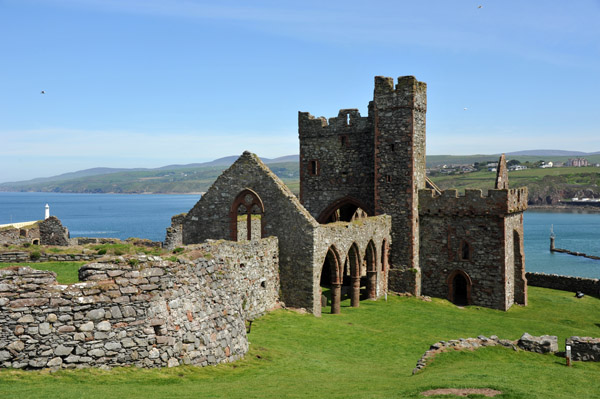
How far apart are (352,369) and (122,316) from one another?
273 inches

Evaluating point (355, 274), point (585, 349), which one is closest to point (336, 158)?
point (355, 274)

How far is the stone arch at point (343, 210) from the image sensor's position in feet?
111

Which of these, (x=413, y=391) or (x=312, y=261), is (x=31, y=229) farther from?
(x=413, y=391)

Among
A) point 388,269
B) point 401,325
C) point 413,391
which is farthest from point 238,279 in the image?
point 388,269

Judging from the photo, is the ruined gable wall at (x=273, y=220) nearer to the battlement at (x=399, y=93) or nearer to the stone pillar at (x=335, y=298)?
the stone pillar at (x=335, y=298)

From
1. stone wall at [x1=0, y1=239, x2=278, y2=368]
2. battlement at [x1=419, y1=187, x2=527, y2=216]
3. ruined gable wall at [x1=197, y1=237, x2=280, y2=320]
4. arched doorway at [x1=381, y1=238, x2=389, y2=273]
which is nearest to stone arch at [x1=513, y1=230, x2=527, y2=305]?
battlement at [x1=419, y1=187, x2=527, y2=216]

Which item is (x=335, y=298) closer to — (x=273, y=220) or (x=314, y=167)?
(x=273, y=220)

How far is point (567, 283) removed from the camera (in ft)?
132

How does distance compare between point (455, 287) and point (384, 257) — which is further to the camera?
point (455, 287)

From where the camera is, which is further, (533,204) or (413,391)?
(533,204)

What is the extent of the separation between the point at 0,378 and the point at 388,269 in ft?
77.6

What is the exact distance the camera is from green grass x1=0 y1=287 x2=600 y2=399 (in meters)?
10.8

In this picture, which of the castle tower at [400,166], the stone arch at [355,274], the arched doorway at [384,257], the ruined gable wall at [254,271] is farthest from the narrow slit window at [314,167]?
the ruined gable wall at [254,271]

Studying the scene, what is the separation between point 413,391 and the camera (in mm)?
11445
